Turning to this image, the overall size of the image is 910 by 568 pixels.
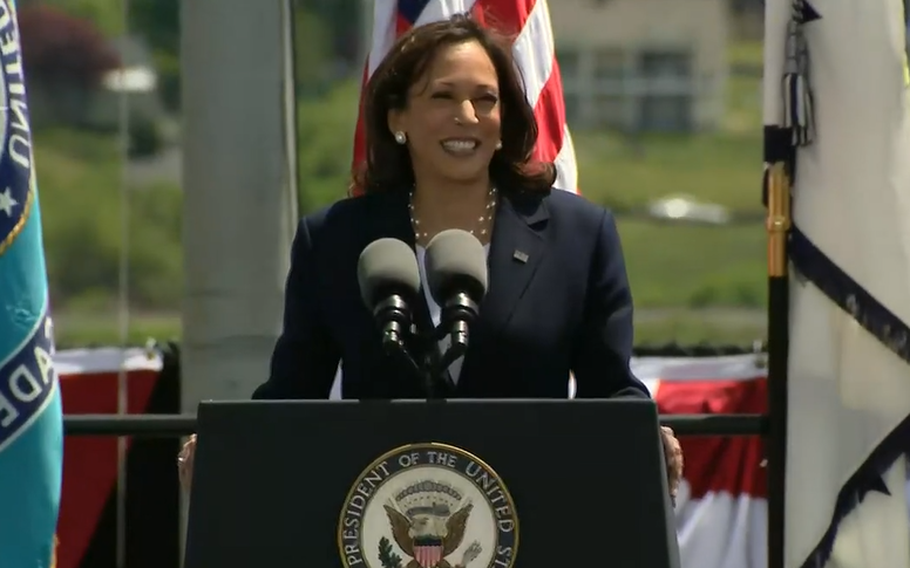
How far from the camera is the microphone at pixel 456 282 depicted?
2408mm

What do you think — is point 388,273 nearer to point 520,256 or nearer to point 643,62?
point 520,256

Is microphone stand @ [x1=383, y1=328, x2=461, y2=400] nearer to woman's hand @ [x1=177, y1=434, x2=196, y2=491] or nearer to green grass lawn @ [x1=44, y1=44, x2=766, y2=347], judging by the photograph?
woman's hand @ [x1=177, y1=434, x2=196, y2=491]

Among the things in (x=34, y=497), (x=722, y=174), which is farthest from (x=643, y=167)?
(x=34, y=497)

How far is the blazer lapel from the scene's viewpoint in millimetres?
2834

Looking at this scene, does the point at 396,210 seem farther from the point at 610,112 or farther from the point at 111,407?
the point at 610,112

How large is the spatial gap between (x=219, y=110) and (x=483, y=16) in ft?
1.96

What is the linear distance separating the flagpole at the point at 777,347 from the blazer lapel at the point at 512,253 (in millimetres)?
724

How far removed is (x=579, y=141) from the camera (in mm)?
23828

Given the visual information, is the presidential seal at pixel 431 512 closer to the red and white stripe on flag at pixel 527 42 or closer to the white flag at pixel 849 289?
the white flag at pixel 849 289

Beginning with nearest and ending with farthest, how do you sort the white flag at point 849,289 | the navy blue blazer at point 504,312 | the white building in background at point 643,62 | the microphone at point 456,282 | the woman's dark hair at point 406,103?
1. the microphone at point 456,282
2. the navy blue blazer at point 504,312
3. the woman's dark hair at point 406,103
4. the white flag at point 849,289
5. the white building in background at point 643,62

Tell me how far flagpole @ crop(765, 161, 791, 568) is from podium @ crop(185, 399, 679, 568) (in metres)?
1.15

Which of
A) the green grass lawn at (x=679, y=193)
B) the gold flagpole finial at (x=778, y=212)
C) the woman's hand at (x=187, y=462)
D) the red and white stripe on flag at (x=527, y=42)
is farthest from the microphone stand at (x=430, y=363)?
the green grass lawn at (x=679, y=193)

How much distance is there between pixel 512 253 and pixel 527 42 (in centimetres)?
137

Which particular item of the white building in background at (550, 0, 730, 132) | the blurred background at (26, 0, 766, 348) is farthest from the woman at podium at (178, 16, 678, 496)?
the white building in background at (550, 0, 730, 132)
